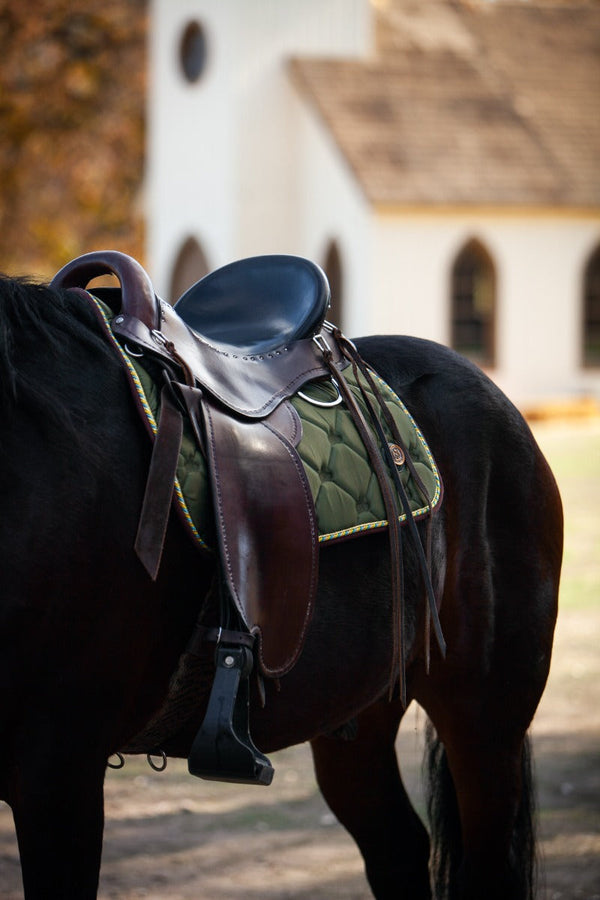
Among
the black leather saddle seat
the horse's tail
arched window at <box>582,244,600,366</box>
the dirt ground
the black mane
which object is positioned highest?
the black mane

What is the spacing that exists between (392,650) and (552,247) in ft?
64.0

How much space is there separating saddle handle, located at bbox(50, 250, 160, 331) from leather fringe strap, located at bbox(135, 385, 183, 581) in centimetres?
21

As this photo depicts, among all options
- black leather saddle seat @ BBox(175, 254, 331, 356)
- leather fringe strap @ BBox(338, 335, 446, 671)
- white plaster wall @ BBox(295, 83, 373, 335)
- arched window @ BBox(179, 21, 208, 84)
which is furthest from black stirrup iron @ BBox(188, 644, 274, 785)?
arched window @ BBox(179, 21, 208, 84)

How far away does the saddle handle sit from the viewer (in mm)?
2277

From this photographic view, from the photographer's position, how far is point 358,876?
383 centimetres

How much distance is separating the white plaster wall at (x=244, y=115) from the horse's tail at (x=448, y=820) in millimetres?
18715

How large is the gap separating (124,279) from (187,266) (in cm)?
2115

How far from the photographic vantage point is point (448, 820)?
120 inches

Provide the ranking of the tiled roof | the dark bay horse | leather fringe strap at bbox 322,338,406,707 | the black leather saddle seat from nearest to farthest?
the dark bay horse → leather fringe strap at bbox 322,338,406,707 → the black leather saddle seat → the tiled roof

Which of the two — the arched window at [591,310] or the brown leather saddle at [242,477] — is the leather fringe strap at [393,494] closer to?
the brown leather saddle at [242,477]

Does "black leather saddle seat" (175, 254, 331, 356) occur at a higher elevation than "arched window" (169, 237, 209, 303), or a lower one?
higher

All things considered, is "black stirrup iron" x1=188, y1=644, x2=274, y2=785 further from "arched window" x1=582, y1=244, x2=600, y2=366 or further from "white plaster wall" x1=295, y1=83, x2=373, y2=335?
"arched window" x1=582, y1=244, x2=600, y2=366

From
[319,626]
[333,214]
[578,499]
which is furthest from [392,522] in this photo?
[333,214]

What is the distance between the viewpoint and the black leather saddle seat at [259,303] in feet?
8.80
